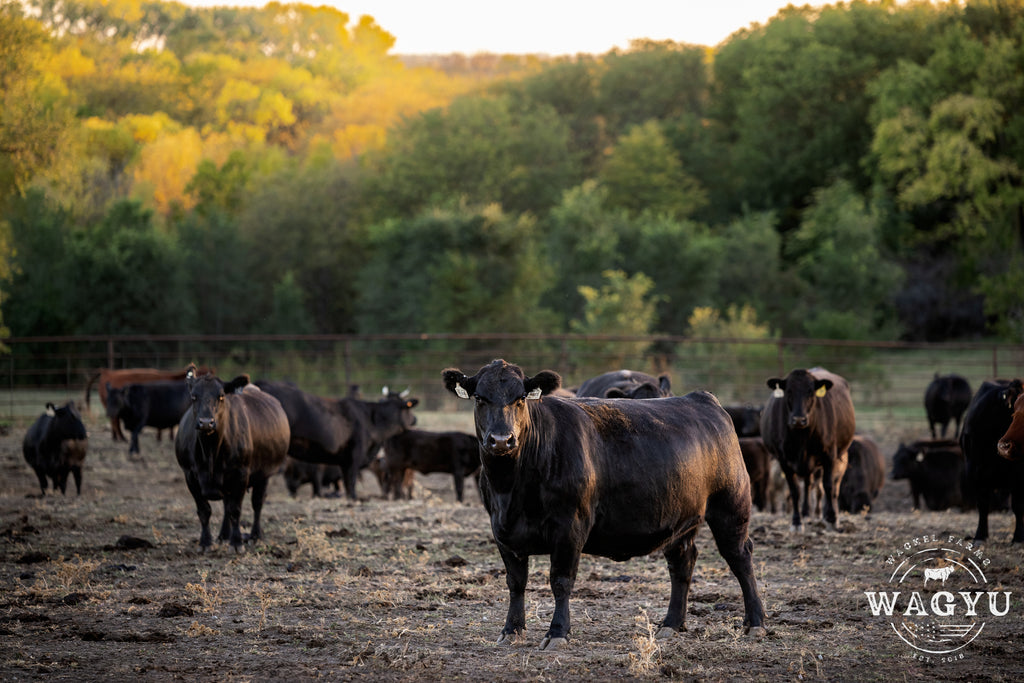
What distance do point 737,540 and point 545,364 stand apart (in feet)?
81.3

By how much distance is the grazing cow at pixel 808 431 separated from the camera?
10.7m

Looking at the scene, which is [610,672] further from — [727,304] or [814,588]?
[727,304]

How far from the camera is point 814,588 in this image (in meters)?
7.76

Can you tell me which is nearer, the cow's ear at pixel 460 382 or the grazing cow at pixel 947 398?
the cow's ear at pixel 460 382

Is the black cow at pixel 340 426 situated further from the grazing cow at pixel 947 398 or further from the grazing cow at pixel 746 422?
the grazing cow at pixel 947 398

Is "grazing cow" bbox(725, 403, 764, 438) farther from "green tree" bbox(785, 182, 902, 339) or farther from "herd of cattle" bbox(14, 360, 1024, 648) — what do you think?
"green tree" bbox(785, 182, 902, 339)

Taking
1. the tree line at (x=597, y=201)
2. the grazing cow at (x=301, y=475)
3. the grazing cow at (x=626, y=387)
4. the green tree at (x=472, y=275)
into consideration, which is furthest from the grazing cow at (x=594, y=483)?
the green tree at (x=472, y=275)

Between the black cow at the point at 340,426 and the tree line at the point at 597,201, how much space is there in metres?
16.5

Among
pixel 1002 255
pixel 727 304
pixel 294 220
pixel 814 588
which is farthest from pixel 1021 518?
pixel 294 220

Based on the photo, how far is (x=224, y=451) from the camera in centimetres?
935

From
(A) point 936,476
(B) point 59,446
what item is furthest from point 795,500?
(B) point 59,446

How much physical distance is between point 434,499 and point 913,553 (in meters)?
7.40

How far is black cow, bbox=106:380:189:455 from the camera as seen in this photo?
698 inches

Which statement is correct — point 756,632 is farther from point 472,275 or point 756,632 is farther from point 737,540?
point 472,275
